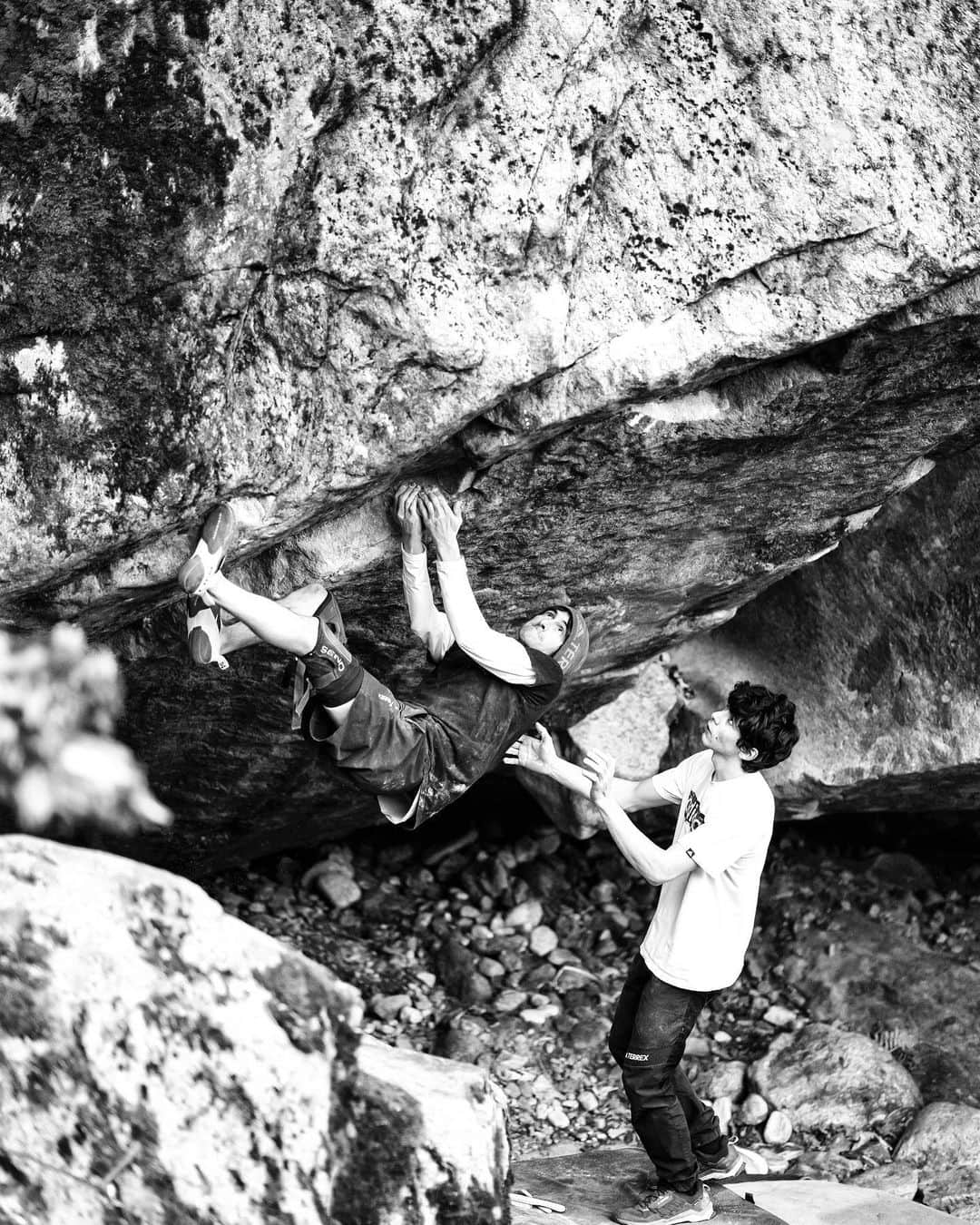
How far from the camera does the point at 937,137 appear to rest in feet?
13.7

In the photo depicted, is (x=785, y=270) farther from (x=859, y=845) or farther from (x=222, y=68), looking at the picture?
(x=859, y=845)

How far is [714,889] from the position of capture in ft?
14.5

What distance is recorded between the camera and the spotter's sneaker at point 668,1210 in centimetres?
455

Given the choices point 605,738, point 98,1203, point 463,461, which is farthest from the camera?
point 605,738

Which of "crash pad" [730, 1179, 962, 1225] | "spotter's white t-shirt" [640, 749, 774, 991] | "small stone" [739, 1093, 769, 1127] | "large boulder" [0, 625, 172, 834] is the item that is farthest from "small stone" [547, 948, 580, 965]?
"spotter's white t-shirt" [640, 749, 774, 991]

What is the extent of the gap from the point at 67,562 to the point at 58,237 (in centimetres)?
98

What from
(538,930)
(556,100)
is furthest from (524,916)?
(556,100)

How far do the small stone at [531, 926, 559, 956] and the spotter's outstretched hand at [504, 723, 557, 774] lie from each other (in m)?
2.71

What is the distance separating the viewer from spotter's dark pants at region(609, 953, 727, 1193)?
4.44 m

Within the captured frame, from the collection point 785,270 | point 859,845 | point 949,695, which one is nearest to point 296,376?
point 785,270

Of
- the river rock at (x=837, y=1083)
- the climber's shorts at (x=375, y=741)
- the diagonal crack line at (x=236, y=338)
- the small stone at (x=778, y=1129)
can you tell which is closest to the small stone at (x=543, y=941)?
the river rock at (x=837, y=1083)

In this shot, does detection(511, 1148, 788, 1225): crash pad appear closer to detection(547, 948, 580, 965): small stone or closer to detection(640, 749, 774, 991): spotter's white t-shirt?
detection(640, 749, 774, 991): spotter's white t-shirt

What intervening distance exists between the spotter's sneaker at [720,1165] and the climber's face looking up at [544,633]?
2.09 m

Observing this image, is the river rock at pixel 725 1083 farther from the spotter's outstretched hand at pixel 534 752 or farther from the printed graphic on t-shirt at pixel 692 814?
the spotter's outstretched hand at pixel 534 752
